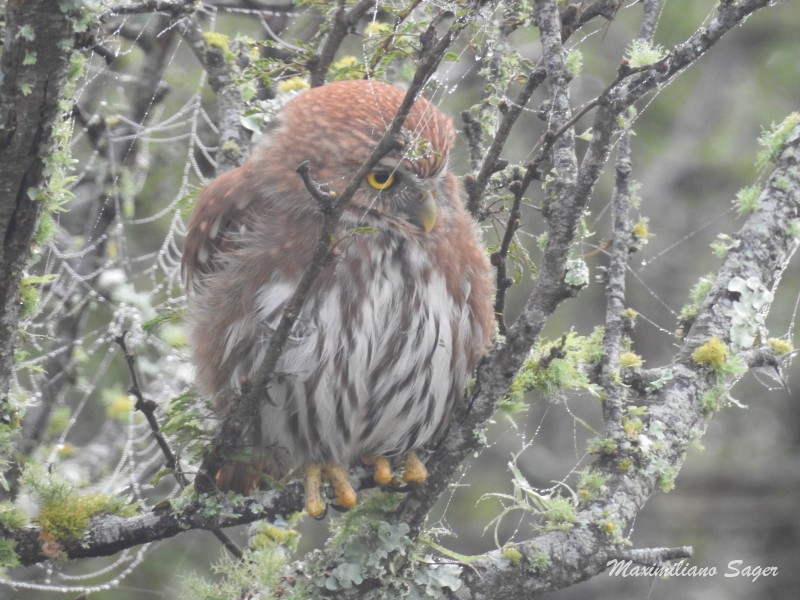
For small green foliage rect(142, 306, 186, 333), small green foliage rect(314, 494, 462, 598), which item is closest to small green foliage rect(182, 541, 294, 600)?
Result: small green foliage rect(314, 494, 462, 598)

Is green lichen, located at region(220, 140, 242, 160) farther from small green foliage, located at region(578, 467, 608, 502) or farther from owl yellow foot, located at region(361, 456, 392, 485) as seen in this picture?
small green foliage, located at region(578, 467, 608, 502)

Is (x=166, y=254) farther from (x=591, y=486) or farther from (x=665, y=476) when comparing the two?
(x=665, y=476)

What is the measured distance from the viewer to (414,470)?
10.6 feet

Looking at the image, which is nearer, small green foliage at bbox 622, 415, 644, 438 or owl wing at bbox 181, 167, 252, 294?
small green foliage at bbox 622, 415, 644, 438

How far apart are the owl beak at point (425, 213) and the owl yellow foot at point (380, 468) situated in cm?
78

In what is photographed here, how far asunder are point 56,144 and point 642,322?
5.45 m

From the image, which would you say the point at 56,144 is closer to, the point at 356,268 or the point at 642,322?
the point at 356,268

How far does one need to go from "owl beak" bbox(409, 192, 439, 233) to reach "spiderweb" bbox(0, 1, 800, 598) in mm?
231

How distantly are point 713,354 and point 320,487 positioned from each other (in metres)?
1.40

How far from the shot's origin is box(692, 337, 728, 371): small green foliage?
343cm

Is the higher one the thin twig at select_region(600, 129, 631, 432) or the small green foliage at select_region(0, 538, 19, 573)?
the thin twig at select_region(600, 129, 631, 432)

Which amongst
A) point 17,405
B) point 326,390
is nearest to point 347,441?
point 326,390

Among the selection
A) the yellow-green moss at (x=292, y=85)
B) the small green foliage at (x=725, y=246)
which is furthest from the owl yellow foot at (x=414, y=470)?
the yellow-green moss at (x=292, y=85)

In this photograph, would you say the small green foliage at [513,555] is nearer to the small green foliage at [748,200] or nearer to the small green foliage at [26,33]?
the small green foliage at [748,200]
